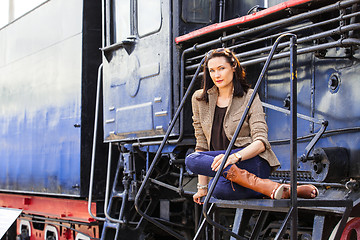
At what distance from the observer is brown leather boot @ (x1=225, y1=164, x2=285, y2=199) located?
9.68 ft

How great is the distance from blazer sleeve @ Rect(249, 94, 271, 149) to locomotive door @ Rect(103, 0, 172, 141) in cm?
185

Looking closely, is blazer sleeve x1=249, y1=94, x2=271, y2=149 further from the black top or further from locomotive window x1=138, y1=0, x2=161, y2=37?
locomotive window x1=138, y1=0, x2=161, y2=37

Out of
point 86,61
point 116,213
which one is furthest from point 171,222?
point 86,61

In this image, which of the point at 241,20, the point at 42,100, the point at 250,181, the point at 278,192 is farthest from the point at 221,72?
the point at 42,100

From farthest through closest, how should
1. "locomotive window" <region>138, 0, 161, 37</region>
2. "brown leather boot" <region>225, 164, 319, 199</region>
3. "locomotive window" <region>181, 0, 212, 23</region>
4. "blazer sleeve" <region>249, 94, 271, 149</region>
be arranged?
1. "locomotive window" <region>138, 0, 161, 37</region>
2. "locomotive window" <region>181, 0, 212, 23</region>
3. "blazer sleeve" <region>249, 94, 271, 149</region>
4. "brown leather boot" <region>225, 164, 319, 199</region>

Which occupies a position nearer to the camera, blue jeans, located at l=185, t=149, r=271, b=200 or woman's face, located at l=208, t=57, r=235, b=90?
blue jeans, located at l=185, t=149, r=271, b=200

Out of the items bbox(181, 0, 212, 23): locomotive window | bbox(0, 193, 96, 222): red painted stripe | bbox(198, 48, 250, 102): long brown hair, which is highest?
bbox(181, 0, 212, 23): locomotive window

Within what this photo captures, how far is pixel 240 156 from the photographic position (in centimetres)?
300

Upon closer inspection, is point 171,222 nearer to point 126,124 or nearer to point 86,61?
point 126,124

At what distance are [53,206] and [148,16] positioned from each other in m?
3.44

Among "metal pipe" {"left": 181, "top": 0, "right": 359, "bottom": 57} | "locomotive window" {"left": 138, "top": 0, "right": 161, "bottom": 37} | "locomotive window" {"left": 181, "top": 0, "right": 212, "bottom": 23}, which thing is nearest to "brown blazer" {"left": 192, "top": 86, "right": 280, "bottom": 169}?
"metal pipe" {"left": 181, "top": 0, "right": 359, "bottom": 57}

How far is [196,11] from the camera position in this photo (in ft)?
16.8

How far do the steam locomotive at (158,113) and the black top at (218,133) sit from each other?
13.9 inches

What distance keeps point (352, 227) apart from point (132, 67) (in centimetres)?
271
